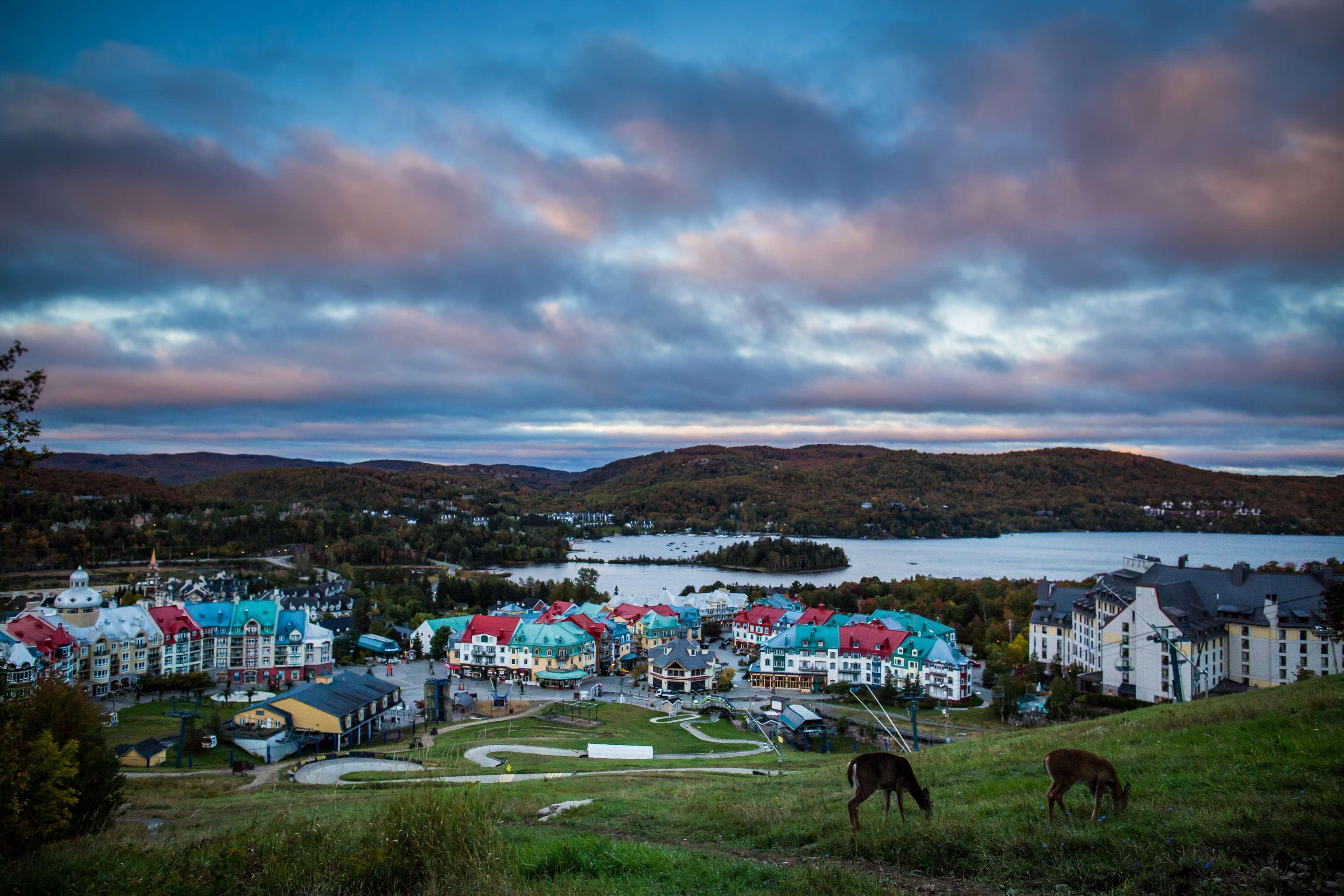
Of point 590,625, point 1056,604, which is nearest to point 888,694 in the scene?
point 1056,604

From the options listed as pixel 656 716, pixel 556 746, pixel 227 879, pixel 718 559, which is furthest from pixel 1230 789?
pixel 718 559

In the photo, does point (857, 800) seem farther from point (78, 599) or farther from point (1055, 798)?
point (78, 599)

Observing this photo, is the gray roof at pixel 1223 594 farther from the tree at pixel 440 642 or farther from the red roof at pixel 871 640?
the tree at pixel 440 642

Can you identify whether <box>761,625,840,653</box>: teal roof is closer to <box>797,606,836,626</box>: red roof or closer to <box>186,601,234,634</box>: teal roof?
<box>797,606,836,626</box>: red roof

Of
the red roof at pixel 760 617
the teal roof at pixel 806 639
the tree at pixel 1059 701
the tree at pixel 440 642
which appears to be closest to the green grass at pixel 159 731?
the tree at pixel 440 642

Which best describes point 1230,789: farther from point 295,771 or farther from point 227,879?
point 295,771
